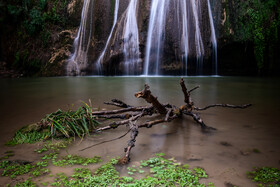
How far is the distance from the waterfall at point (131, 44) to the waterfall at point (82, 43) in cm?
267

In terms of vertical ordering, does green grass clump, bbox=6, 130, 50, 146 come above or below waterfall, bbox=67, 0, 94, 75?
below

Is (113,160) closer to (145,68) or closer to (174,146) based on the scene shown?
(174,146)

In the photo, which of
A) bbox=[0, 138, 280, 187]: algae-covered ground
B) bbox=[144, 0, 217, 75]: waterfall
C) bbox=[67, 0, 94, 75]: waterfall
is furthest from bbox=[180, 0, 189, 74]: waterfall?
bbox=[0, 138, 280, 187]: algae-covered ground

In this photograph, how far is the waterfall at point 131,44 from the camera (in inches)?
453

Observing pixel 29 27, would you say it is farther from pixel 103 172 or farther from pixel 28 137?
pixel 103 172

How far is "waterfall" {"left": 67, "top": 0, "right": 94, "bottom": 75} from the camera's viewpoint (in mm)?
12812

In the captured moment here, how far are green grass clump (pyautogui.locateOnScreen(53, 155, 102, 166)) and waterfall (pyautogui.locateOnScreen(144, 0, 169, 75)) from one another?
31.9 ft

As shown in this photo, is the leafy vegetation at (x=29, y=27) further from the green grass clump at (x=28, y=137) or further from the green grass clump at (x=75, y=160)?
the green grass clump at (x=75, y=160)

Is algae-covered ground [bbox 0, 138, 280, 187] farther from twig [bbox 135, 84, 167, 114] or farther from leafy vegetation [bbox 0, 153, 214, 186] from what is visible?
twig [bbox 135, 84, 167, 114]

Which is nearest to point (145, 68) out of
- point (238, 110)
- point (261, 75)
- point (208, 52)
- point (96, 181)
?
point (208, 52)

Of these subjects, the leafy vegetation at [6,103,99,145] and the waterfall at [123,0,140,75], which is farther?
the waterfall at [123,0,140,75]

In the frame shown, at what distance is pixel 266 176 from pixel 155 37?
1054 cm

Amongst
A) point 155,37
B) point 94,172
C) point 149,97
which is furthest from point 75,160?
point 155,37

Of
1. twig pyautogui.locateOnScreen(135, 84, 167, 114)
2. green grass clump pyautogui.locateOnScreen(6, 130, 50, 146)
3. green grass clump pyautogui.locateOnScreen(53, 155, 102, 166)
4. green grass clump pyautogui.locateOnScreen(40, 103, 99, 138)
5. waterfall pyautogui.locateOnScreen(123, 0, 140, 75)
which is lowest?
green grass clump pyautogui.locateOnScreen(53, 155, 102, 166)
